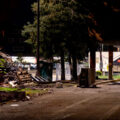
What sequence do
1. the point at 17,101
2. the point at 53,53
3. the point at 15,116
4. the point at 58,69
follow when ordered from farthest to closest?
the point at 58,69 < the point at 53,53 < the point at 17,101 < the point at 15,116

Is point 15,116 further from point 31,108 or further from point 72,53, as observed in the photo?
point 72,53

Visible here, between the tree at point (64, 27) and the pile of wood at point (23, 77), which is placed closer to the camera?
the pile of wood at point (23, 77)

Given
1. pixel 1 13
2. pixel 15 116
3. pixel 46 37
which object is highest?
pixel 46 37

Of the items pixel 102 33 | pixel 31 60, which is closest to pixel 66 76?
pixel 102 33

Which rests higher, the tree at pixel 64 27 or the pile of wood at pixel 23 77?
the tree at pixel 64 27

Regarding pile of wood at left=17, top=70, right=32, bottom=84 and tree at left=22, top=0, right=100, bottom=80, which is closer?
pile of wood at left=17, top=70, right=32, bottom=84

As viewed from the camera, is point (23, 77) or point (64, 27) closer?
point (23, 77)

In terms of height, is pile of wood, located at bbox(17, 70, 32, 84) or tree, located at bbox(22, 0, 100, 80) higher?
tree, located at bbox(22, 0, 100, 80)

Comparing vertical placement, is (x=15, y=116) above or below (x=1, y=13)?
below

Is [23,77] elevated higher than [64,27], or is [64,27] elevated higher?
[64,27]

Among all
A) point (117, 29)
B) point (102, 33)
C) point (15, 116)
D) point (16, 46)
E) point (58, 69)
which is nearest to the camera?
point (15, 116)

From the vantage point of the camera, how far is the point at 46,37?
34.4 m

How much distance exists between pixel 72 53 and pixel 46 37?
11.6 feet

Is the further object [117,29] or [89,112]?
[117,29]
